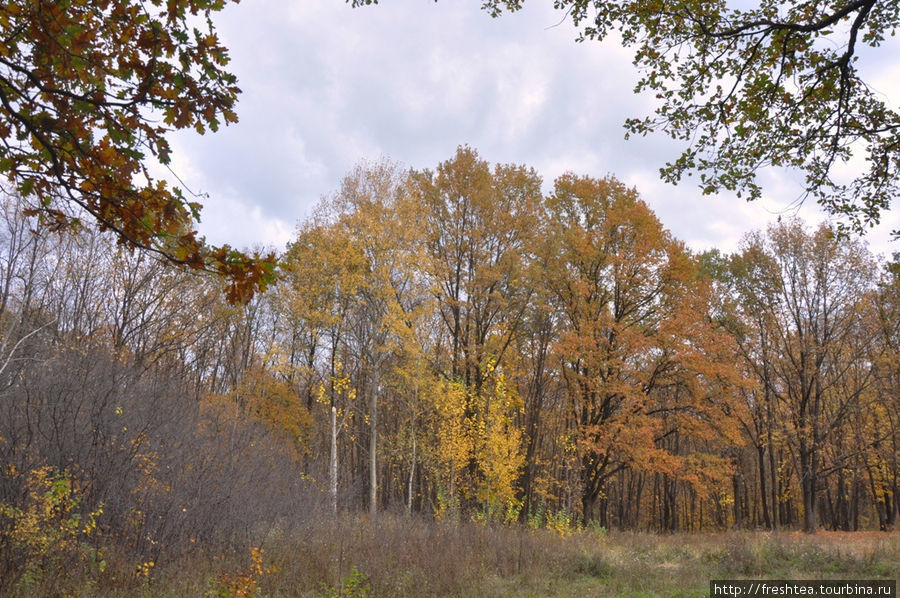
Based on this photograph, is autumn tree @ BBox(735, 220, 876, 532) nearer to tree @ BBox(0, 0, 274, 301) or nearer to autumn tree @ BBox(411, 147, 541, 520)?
autumn tree @ BBox(411, 147, 541, 520)

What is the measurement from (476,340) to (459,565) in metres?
10.2

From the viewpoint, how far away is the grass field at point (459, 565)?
7332 millimetres

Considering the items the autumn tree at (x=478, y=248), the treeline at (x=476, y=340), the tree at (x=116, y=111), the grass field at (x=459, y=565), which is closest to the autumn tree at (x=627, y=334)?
the treeline at (x=476, y=340)

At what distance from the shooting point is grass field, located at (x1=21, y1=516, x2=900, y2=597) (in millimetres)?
7332

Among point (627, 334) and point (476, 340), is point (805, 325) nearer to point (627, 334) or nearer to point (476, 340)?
A: point (627, 334)

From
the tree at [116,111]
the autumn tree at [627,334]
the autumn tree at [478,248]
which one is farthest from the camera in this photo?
the autumn tree at [478,248]

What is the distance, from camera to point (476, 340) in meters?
18.8

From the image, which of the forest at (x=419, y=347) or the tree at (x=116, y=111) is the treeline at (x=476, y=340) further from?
the tree at (x=116, y=111)

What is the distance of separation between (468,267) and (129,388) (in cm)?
1200

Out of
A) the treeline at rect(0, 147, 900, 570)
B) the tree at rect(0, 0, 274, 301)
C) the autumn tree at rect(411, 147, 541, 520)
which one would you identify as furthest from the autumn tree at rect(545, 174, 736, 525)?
the tree at rect(0, 0, 274, 301)

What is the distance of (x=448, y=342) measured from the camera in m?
21.2

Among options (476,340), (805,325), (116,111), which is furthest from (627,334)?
(116,111)

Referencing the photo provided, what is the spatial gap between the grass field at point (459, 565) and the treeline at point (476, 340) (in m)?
1.09

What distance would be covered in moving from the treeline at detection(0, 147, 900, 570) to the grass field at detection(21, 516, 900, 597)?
109 cm
